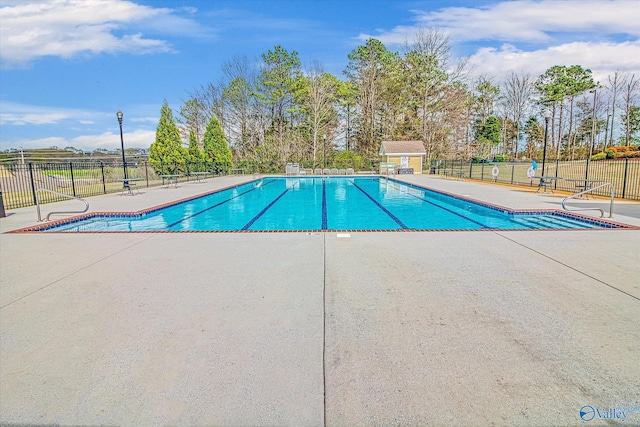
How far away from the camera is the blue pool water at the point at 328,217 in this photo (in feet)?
24.8

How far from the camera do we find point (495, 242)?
5180 millimetres

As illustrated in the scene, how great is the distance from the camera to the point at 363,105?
33062mm

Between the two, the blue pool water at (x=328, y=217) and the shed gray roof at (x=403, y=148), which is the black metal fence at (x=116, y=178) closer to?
the blue pool water at (x=328, y=217)

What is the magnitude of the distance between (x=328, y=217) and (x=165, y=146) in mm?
12982

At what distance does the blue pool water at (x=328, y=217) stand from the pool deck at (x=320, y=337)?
2.98 metres

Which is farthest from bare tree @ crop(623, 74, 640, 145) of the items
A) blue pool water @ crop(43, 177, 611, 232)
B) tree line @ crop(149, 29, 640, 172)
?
blue pool water @ crop(43, 177, 611, 232)

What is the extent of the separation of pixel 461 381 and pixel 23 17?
17957mm

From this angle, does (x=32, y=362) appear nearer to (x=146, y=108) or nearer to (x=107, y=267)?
(x=107, y=267)

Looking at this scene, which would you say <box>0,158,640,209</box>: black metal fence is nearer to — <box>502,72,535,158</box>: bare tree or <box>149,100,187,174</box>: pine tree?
<box>149,100,187,174</box>: pine tree

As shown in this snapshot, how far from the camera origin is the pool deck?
1700 millimetres

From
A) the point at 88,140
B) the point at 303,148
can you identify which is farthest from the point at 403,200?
the point at 88,140
